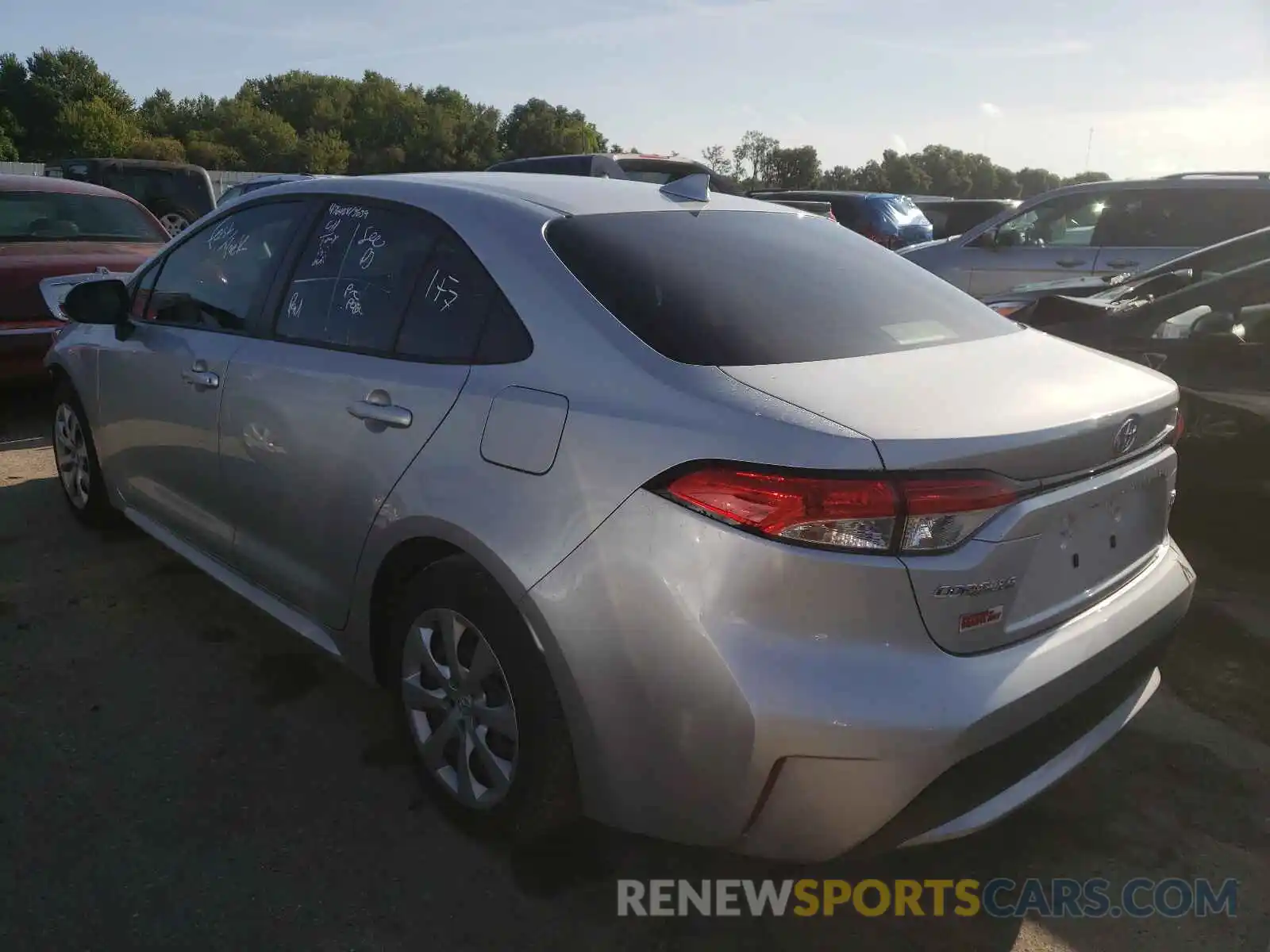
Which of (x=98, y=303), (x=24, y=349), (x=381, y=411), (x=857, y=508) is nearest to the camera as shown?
(x=857, y=508)

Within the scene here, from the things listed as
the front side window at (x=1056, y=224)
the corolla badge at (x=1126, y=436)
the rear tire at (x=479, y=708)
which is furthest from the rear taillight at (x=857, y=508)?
the front side window at (x=1056, y=224)

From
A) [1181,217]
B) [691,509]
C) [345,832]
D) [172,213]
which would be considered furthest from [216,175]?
[691,509]

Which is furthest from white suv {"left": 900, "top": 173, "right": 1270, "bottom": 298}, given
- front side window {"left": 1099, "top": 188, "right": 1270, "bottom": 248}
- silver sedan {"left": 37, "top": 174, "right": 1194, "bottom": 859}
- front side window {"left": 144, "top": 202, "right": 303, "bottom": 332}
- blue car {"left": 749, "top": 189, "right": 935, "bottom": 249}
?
silver sedan {"left": 37, "top": 174, "right": 1194, "bottom": 859}

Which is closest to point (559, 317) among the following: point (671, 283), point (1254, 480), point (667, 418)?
point (671, 283)

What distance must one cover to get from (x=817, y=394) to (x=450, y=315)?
3.30 ft

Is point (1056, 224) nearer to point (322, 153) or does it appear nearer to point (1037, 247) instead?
point (1037, 247)

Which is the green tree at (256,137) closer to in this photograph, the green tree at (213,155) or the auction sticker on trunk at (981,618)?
the green tree at (213,155)

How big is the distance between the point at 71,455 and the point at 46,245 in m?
2.92

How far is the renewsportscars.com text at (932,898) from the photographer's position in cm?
230

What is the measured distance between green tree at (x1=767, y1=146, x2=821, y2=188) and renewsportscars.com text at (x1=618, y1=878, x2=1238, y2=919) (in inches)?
2613

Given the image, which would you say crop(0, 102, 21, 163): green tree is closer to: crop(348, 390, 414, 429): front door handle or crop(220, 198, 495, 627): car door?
crop(220, 198, 495, 627): car door

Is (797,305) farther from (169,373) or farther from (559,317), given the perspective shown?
(169,373)

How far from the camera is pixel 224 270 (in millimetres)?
3408

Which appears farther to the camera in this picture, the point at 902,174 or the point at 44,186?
the point at 902,174
